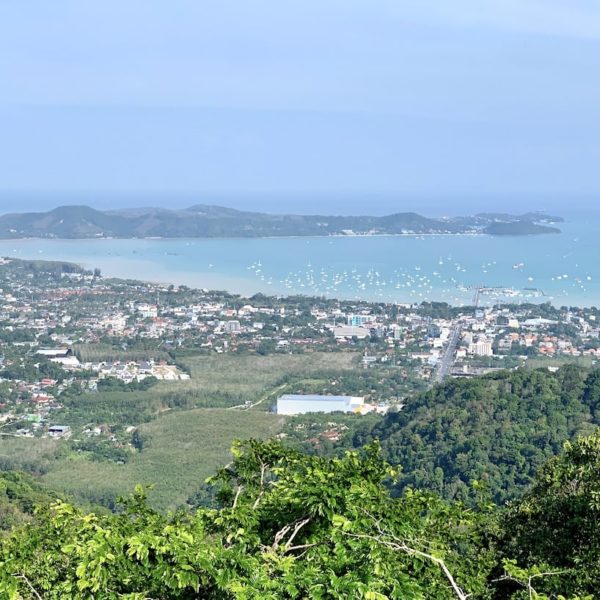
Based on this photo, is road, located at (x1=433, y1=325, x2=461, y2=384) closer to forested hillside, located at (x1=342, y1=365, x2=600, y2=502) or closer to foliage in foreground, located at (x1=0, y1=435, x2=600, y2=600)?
forested hillside, located at (x1=342, y1=365, x2=600, y2=502)

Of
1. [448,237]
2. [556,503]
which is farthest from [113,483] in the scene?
[448,237]

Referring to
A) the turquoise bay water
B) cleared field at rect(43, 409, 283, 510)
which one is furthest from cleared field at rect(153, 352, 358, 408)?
the turquoise bay water

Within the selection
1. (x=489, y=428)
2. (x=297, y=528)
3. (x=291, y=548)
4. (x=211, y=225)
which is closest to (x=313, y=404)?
(x=489, y=428)

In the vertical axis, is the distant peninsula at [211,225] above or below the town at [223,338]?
above

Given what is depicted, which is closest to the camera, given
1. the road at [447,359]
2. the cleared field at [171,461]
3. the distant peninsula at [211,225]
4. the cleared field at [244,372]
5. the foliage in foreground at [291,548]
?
the foliage in foreground at [291,548]

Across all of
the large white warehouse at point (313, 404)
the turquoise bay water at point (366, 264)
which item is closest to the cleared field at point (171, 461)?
the large white warehouse at point (313, 404)

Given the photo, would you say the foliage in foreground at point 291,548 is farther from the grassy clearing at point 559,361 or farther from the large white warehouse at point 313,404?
the grassy clearing at point 559,361
